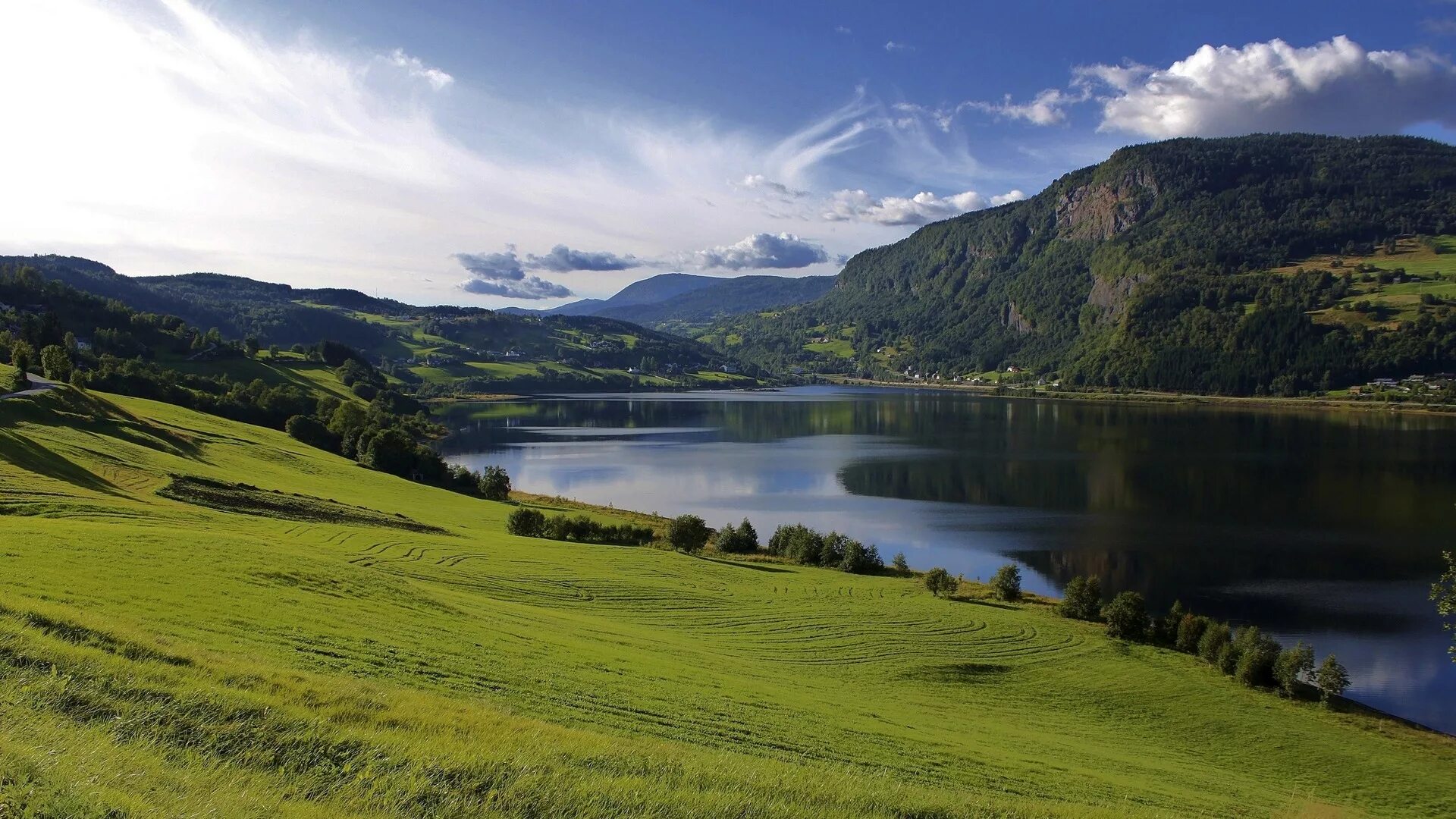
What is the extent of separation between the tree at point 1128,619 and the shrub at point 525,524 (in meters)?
29.1

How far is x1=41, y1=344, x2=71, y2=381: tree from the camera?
62562 millimetres

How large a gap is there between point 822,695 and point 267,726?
13818 mm

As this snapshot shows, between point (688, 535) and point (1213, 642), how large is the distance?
25.2 m

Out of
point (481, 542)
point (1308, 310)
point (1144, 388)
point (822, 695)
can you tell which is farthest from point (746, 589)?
point (1308, 310)

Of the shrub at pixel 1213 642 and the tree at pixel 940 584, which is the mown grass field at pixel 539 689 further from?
the tree at pixel 940 584

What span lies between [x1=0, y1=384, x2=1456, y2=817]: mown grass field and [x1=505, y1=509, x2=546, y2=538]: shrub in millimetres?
5082

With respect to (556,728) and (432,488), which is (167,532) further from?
(432,488)

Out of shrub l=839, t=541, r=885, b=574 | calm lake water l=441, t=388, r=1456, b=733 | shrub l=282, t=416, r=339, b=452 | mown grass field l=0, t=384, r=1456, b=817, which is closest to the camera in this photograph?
mown grass field l=0, t=384, r=1456, b=817

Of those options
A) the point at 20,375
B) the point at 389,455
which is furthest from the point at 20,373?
the point at 389,455

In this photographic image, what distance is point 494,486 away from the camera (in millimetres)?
63500

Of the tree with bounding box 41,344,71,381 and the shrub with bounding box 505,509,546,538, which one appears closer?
the shrub with bounding box 505,509,546,538

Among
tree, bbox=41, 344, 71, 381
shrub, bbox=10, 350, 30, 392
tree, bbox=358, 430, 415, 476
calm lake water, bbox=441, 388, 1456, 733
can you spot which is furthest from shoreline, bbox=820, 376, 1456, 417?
tree, bbox=41, 344, 71, 381

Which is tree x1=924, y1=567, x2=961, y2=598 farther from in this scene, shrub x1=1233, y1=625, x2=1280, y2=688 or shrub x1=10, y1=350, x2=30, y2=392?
shrub x1=10, y1=350, x2=30, y2=392

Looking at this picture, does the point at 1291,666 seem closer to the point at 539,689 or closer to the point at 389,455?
the point at 539,689
